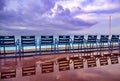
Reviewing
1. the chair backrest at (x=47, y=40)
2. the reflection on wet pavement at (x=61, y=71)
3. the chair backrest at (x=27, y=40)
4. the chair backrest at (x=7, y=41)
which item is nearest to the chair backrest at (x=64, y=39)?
the chair backrest at (x=47, y=40)

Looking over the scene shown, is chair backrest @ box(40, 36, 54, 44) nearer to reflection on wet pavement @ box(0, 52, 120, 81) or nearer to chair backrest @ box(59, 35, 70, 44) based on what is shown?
chair backrest @ box(59, 35, 70, 44)

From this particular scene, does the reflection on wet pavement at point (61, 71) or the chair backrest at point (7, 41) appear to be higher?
the chair backrest at point (7, 41)

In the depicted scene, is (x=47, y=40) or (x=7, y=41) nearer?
(x=7, y=41)

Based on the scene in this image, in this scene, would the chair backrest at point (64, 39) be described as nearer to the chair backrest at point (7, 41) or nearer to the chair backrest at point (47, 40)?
the chair backrest at point (47, 40)

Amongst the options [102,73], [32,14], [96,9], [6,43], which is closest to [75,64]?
[102,73]

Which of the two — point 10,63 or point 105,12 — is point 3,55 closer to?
point 10,63

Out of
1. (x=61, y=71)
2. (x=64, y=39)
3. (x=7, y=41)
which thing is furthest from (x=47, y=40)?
(x=61, y=71)

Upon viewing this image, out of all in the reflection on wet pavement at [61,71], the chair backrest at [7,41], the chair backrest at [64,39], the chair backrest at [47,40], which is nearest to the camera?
the reflection on wet pavement at [61,71]

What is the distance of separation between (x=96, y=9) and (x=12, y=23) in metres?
5.95

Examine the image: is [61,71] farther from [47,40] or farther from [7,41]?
[7,41]

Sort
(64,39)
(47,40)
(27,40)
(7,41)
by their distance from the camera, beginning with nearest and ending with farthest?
1. (7,41)
2. (27,40)
3. (47,40)
4. (64,39)

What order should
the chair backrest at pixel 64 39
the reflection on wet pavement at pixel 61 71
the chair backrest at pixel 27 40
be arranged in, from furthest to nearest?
the chair backrest at pixel 64 39 < the chair backrest at pixel 27 40 < the reflection on wet pavement at pixel 61 71

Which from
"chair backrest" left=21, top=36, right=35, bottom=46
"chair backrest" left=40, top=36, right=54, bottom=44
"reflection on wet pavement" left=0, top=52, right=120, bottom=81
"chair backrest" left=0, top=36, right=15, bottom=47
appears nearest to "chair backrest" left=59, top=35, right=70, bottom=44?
"chair backrest" left=40, top=36, right=54, bottom=44

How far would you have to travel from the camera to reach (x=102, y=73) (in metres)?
5.55
